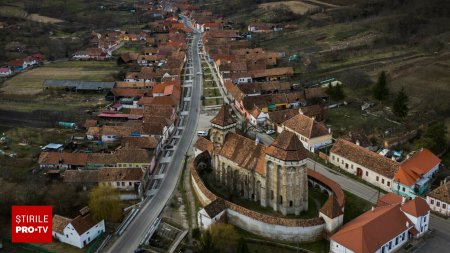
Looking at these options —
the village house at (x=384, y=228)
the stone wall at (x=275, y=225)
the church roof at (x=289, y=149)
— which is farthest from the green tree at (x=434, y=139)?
the stone wall at (x=275, y=225)

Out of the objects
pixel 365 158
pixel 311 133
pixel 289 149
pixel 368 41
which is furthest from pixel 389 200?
pixel 368 41

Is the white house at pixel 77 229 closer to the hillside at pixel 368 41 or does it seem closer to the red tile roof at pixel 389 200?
the red tile roof at pixel 389 200

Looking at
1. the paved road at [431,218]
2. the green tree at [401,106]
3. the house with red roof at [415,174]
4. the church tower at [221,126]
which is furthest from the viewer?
the green tree at [401,106]

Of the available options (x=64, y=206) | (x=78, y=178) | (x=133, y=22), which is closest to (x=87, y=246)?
(x=64, y=206)

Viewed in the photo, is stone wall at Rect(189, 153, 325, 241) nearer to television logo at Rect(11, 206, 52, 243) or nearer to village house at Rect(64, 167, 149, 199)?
village house at Rect(64, 167, 149, 199)

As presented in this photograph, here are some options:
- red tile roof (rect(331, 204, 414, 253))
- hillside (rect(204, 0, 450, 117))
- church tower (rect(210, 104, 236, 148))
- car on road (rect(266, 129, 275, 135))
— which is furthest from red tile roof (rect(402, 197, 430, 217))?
hillside (rect(204, 0, 450, 117))

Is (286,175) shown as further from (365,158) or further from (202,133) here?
(202,133)
